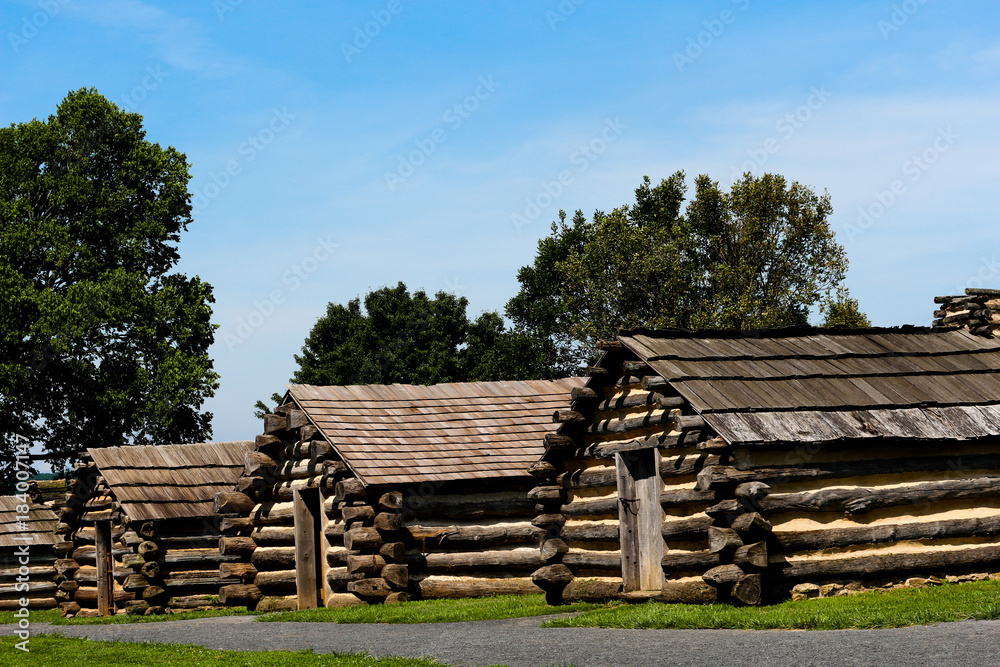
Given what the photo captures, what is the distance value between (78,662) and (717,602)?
7.65m

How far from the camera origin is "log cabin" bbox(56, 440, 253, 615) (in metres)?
23.6

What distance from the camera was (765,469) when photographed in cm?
1385

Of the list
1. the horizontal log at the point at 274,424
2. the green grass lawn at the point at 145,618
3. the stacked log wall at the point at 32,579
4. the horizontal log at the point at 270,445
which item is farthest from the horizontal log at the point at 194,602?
the stacked log wall at the point at 32,579

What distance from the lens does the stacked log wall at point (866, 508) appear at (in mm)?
13750

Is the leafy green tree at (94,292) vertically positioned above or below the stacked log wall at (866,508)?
above

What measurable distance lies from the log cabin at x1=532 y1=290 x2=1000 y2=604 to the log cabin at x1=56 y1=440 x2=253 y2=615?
9128mm

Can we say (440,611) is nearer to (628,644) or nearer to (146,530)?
(628,644)

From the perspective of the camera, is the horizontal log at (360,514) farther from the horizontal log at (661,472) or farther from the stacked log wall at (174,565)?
the stacked log wall at (174,565)

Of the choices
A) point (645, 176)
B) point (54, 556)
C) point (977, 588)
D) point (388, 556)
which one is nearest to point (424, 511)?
point (388, 556)

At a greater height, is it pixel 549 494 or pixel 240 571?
pixel 549 494

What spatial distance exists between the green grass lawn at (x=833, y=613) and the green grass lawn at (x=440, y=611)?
1725mm

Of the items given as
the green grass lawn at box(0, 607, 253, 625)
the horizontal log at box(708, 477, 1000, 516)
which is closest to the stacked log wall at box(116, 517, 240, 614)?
the green grass lawn at box(0, 607, 253, 625)

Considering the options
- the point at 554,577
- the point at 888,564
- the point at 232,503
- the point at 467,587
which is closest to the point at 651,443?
the point at 554,577

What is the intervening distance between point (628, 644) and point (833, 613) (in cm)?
233
